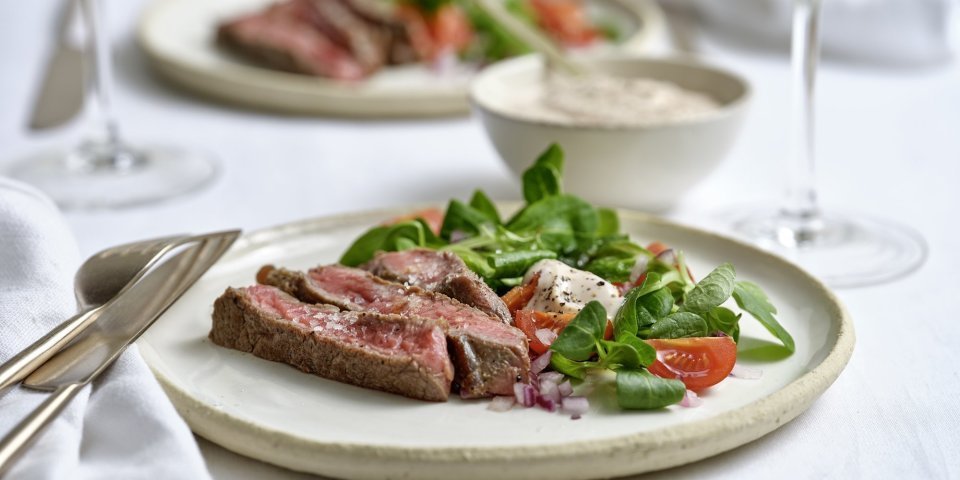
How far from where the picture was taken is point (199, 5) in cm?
582

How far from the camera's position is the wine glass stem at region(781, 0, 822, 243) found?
11.1 feet

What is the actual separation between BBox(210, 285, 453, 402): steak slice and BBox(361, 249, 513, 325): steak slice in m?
0.17

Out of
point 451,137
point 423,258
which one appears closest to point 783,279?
point 423,258

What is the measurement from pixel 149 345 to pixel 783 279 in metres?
1.46

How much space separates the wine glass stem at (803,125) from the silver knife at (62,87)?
292 centimetres

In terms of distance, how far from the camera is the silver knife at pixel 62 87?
4695 millimetres

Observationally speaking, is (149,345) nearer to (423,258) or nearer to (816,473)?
(423,258)

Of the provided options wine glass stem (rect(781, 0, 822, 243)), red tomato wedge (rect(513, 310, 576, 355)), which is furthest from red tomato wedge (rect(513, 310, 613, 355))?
wine glass stem (rect(781, 0, 822, 243))

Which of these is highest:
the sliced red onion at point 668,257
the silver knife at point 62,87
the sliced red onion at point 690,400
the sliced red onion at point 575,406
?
the silver knife at point 62,87

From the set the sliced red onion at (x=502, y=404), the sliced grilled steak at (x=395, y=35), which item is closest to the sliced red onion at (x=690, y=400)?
the sliced red onion at (x=502, y=404)

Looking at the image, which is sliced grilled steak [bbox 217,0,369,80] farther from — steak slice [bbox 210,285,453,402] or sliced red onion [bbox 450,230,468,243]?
steak slice [bbox 210,285,453,402]

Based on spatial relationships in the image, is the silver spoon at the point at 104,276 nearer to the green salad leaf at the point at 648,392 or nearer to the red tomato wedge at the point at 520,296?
the red tomato wedge at the point at 520,296

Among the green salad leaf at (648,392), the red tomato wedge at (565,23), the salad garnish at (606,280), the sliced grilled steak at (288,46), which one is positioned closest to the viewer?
the green salad leaf at (648,392)

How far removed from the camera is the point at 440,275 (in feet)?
8.32
